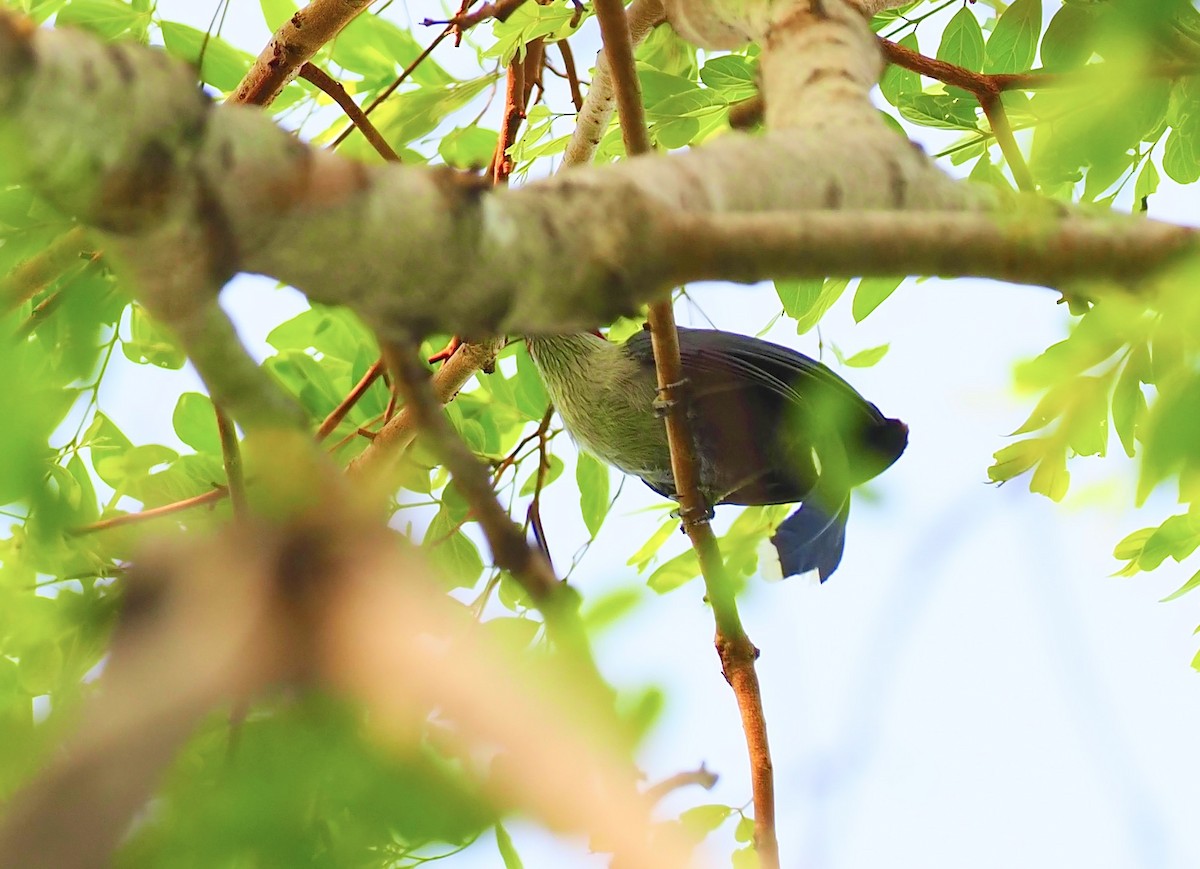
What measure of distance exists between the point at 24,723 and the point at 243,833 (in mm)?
246

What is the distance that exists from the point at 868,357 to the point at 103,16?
5.68 ft

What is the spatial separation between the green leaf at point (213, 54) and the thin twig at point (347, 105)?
0.19 m

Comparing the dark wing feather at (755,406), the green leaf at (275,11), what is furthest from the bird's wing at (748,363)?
the green leaf at (275,11)

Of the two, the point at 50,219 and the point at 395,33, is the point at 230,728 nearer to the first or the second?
the point at 50,219

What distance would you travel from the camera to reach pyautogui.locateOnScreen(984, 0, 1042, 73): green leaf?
1.78 m

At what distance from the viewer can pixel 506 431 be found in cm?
252

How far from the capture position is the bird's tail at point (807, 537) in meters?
2.14

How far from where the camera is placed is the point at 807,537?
2189 mm

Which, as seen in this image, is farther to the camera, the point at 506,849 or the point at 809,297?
the point at 809,297

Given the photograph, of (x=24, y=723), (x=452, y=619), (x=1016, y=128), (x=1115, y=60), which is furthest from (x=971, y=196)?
(x=1016, y=128)

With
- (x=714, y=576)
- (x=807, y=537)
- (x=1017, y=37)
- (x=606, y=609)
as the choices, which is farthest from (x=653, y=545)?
(x=606, y=609)

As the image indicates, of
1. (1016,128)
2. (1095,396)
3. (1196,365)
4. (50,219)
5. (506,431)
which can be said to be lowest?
(1196,365)

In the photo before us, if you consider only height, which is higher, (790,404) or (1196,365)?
(790,404)

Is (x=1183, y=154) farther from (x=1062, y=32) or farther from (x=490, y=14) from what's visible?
(x=490, y=14)
